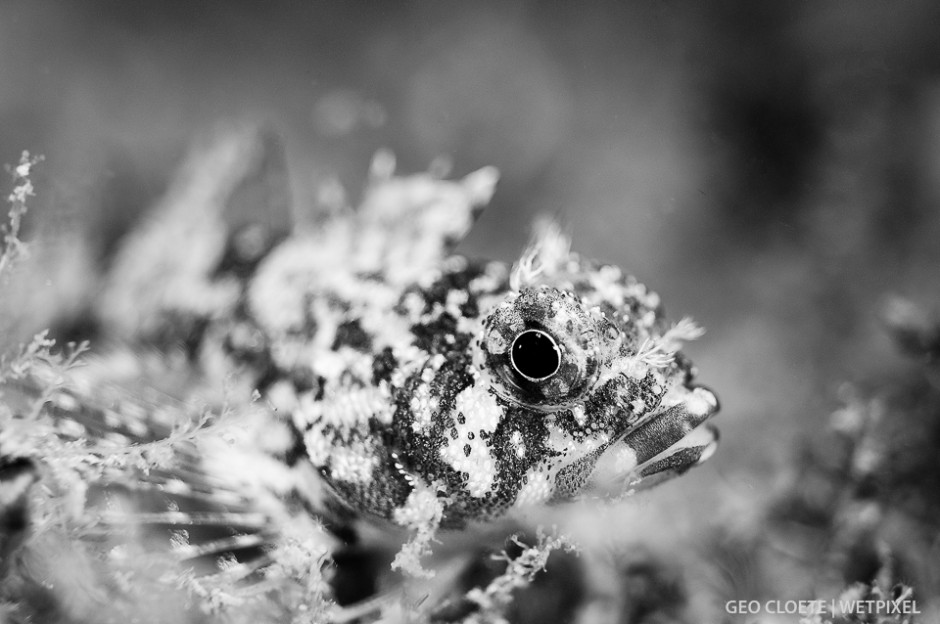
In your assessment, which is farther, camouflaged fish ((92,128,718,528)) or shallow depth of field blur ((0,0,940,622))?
shallow depth of field blur ((0,0,940,622))

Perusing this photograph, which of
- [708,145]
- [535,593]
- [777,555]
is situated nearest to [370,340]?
[535,593]

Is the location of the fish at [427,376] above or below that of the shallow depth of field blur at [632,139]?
below

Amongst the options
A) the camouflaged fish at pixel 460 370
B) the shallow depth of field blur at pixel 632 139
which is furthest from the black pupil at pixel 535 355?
the shallow depth of field blur at pixel 632 139

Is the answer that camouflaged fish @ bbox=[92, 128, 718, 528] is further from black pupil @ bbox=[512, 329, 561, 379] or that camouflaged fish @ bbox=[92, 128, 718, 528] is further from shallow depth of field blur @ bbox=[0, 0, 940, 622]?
shallow depth of field blur @ bbox=[0, 0, 940, 622]

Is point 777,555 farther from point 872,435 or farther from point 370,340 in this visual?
point 370,340

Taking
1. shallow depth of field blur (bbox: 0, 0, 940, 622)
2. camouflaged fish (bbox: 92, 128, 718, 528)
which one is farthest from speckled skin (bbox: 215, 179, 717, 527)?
shallow depth of field blur (bbox: 0, 0, 940, 622)

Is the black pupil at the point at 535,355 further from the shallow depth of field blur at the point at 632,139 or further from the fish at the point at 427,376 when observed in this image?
the shallow depth of field blur at the point at 632,139

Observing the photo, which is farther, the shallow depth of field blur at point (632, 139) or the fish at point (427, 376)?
the shallow depth of field blur at point (632, 139)

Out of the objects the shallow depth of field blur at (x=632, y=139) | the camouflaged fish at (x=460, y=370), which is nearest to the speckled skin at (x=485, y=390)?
the camouflaged fish at (x=460, y=370)
